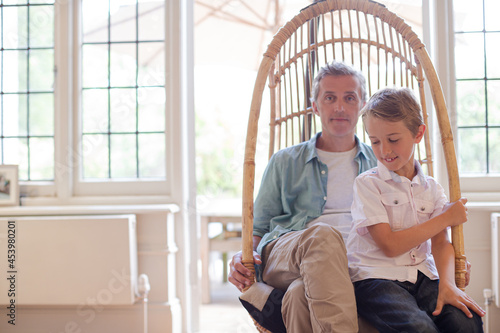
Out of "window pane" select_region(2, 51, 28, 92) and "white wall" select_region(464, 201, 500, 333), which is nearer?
"white wall" select_region(464, 201, 500, 333)

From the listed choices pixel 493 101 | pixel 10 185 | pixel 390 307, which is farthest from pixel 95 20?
pixel 390 307

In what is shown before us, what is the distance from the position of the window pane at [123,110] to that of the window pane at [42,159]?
38 cm

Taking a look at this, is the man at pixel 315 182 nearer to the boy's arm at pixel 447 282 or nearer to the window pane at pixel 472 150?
the boy's arm at pixel 447 282

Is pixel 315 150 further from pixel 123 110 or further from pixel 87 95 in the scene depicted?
pixel 87 95

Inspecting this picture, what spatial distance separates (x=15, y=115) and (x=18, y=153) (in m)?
0.22

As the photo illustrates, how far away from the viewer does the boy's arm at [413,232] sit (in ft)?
4.47

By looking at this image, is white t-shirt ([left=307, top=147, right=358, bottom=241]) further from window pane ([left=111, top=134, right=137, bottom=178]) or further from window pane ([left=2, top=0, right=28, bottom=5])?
window pane ([left=2, top=0, right=28, bottom=5])

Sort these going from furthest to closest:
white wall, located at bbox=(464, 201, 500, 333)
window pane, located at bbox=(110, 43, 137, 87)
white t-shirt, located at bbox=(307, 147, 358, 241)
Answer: window pane, located at bbox=(110, 43, 137, 87), white wall, located at bbox=(464, 201, 500, 333), white t-shirt, located at bbox=(307, 147, 358, 241)

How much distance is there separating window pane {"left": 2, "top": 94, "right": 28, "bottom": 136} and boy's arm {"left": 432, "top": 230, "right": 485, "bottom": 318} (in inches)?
93.6

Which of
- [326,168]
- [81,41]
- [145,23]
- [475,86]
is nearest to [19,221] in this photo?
[81,41]

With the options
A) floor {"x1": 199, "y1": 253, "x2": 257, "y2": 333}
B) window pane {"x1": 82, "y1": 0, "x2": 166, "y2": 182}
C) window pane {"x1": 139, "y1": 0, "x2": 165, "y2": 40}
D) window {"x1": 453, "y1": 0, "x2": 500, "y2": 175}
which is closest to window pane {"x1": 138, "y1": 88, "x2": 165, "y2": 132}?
window pane {"x1": 82, "y1": 0, "x2": 166, "y2": 182}

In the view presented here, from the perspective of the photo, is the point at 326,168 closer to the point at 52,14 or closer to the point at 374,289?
the point at 374,289

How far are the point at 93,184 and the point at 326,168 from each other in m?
1.57

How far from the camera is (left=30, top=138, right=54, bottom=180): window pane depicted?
2.90 meters
